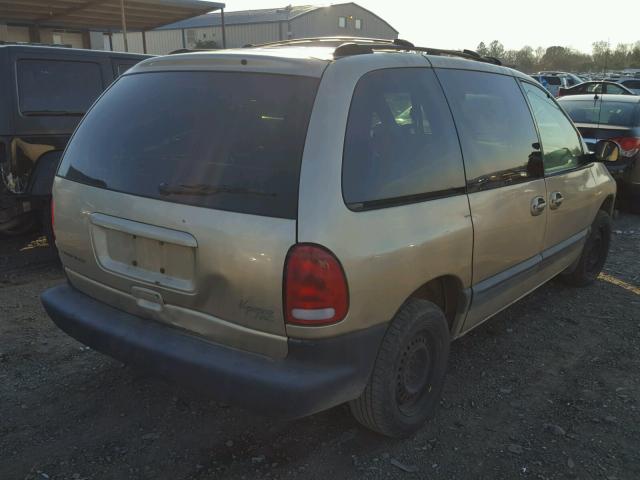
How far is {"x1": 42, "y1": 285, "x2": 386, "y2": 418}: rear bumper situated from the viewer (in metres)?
2.16

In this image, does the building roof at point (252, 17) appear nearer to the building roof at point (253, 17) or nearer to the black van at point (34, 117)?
the building roof at point (253, 17)

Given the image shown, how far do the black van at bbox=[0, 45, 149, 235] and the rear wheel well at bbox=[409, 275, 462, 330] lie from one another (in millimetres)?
3641

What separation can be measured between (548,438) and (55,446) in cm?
240

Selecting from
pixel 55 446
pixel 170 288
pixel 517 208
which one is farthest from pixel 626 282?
pixel 55 446

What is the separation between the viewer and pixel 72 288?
2.94 metres

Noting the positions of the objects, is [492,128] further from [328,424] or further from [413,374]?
[328,424]

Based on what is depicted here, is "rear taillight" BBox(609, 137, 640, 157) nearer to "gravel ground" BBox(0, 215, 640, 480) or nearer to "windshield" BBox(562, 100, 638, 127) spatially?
"windshield" BBox(562, 100, 638, 127)

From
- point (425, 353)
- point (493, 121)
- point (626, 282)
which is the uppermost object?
point (493, 121)

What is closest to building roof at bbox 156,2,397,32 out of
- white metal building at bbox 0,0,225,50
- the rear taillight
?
white metal building at bbox 0,0,225,50

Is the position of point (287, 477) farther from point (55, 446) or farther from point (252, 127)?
point (252, 127)

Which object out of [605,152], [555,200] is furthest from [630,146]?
[555,200]

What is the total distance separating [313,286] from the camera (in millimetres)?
2109

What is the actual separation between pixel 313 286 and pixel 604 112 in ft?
24.7

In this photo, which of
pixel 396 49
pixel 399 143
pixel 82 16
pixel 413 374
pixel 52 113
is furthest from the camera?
pixel 82 16
